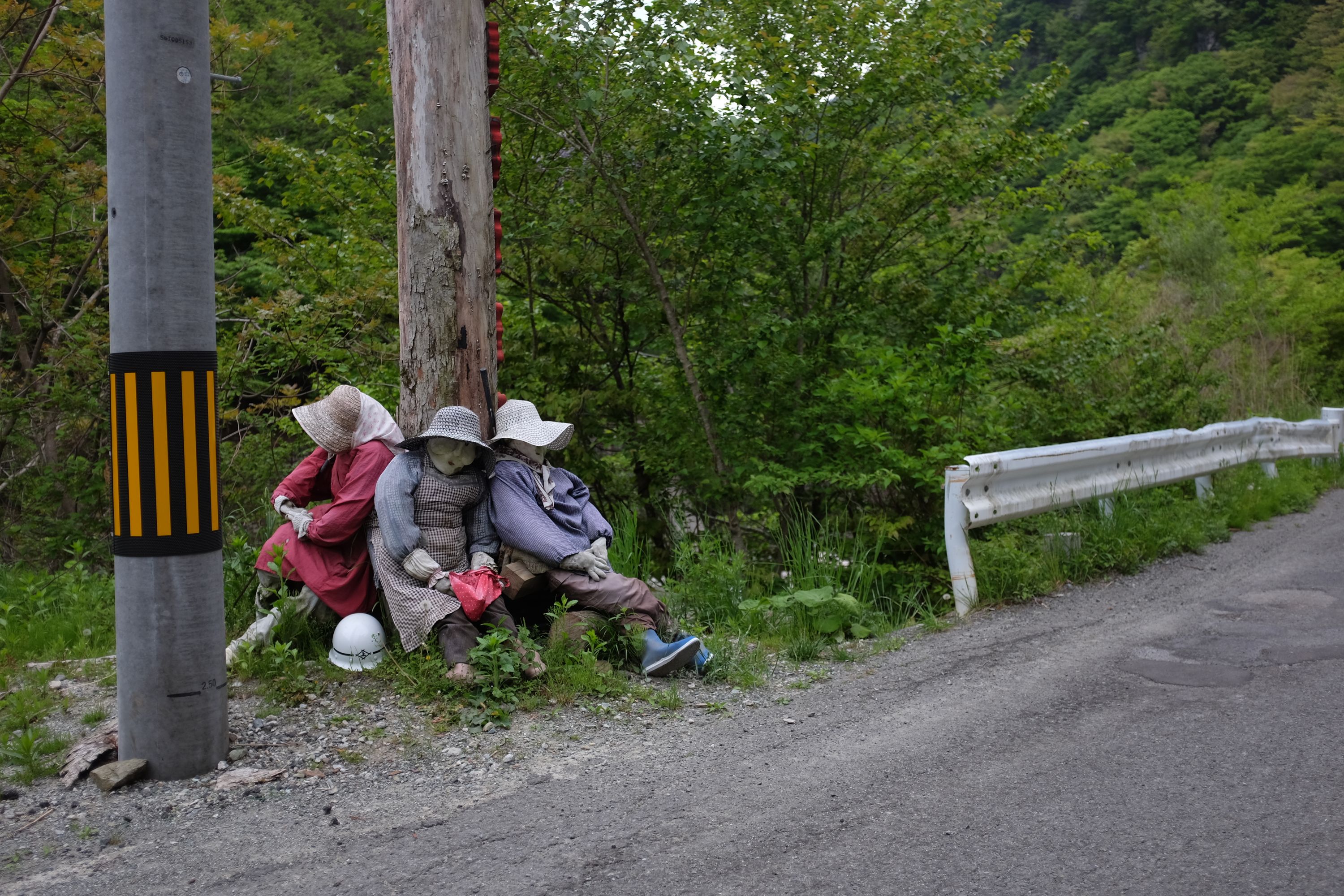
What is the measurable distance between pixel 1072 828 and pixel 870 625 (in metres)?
2.70

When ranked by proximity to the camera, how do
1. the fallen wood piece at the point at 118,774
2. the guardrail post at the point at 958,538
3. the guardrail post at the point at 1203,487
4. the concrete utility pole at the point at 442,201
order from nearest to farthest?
the fallen wood piece at the point at 118,774 → the concrete utility pole at the point at 442,201 → the guardrail post at the point at 958,538 → the guardrail post at the point at 1203,487

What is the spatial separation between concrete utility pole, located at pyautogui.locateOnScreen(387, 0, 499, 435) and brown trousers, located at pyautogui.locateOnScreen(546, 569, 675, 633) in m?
0.96

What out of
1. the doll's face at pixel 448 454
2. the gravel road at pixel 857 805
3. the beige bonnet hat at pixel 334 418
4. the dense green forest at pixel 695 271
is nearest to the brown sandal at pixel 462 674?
the gravel road at pixel 857 805

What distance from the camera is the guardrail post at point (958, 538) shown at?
6086 mm

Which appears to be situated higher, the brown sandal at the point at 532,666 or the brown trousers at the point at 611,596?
the brown trousers at the point at 611,596

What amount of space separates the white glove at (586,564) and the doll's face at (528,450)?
0.59 metres

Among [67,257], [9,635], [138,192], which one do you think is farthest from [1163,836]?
[67,257]

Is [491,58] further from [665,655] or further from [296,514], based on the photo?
[665,655]

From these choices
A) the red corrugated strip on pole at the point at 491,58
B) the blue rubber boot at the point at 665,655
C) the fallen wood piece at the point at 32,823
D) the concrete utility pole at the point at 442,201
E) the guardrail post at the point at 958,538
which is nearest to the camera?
the fallen wood piece at the point at 32,823

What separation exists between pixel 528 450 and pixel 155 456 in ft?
6.36

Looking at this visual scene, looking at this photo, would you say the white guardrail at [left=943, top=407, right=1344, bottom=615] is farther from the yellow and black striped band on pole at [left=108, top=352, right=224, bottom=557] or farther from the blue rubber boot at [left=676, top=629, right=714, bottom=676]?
the yellow and black striped band on pole at [left=108, top=352, right=224, bottom=557]

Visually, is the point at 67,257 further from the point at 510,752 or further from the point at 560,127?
the point at 510,752

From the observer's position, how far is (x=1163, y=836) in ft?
9.69

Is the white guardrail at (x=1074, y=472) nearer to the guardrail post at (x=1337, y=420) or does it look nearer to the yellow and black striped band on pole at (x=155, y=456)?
the guardrail post at (x=1337, y=420)
